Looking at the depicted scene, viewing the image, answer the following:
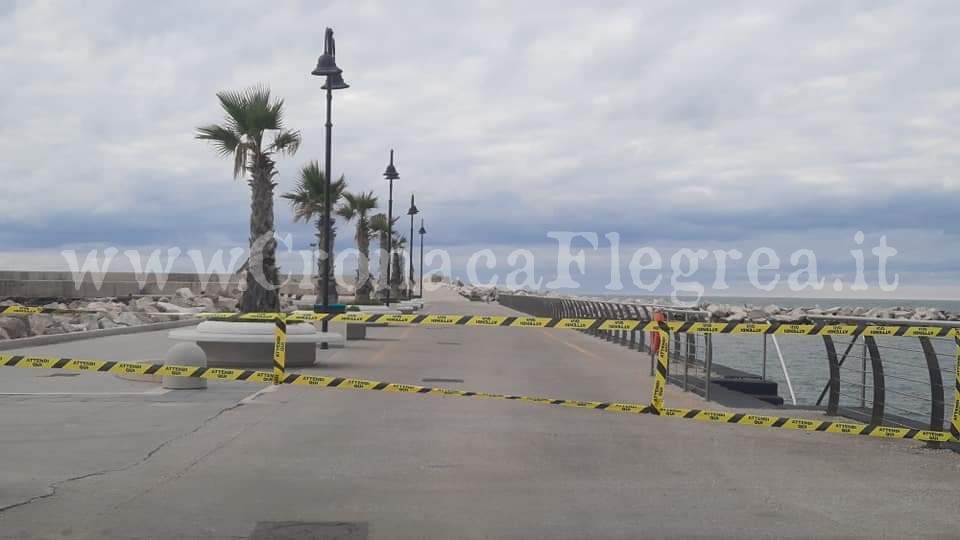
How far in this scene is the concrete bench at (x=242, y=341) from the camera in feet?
64.7

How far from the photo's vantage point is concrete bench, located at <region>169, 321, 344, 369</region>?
64.7 feet

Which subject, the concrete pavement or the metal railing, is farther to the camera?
the metal railing

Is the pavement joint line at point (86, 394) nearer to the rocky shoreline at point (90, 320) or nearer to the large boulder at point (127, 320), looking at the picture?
the rocky shoreline at point (90, 320)

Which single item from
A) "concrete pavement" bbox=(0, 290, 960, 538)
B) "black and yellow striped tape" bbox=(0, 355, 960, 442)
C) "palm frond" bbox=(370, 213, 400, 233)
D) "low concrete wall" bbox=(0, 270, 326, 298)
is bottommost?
"concrete pavement" bbox=(0, 290, 960, 538)

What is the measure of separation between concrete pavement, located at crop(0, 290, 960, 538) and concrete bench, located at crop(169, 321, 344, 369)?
13.5 ft

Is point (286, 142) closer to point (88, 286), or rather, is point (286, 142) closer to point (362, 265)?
point (362, 265)

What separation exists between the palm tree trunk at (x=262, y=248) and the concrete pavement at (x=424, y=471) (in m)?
8.82

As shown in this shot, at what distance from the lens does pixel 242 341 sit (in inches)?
774

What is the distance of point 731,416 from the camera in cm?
1264

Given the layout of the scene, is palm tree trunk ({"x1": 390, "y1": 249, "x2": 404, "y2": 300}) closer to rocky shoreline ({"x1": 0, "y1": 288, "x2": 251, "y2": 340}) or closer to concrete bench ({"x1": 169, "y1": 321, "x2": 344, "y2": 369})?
rocky shoreline ({"x1": 0, "y1": 288, "x2": 251, "y2": 340})

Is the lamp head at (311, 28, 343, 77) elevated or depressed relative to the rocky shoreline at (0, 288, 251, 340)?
elevated

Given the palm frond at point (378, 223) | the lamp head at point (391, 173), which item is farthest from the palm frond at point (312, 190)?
the palm frond at point (378, 223)

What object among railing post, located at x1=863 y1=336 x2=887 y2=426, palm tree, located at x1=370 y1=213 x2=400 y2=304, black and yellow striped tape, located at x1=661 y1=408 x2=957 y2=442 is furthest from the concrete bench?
palm tree, located at x1=370 y1=213 x2=400 y2=304

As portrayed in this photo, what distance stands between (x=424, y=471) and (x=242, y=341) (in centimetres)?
1112
